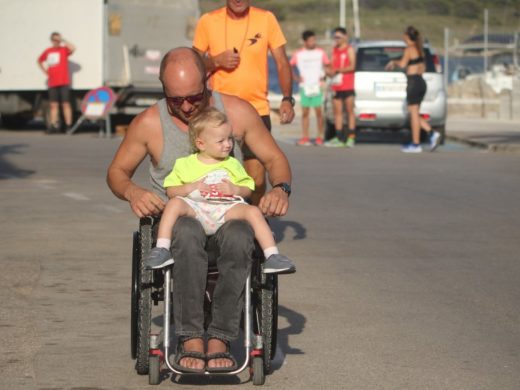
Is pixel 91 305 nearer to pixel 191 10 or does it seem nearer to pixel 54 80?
pixel 54 80

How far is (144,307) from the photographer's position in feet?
21.2

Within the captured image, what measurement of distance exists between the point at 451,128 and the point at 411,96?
7231mm

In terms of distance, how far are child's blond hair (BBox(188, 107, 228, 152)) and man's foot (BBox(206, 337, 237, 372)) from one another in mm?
881

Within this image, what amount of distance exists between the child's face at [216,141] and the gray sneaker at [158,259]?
567mm

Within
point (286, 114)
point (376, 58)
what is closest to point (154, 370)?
point (286, 114)

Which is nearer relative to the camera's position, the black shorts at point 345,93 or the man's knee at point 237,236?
the man's knee at point 237,236

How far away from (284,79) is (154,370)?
515 cm

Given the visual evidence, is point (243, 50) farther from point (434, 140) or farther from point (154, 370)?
point (434, 140)

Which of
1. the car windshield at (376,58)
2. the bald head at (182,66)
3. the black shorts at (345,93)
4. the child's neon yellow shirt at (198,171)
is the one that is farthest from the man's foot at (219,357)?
the car windshield at (376,58)

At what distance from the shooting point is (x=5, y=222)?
41.7 feet

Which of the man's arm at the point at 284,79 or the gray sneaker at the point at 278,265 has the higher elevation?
the man's arm at the point at 284,79

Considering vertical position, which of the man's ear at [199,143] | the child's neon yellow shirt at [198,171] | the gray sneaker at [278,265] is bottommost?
the gray sneaker at [278,265]

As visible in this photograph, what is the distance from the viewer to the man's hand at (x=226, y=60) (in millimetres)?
→ 10586

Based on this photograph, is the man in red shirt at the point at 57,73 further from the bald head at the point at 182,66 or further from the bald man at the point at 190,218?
the bald head at the point at 182,66
